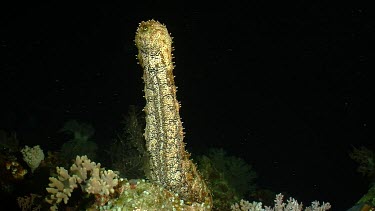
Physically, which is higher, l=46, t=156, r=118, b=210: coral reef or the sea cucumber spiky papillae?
the sea cucumber spiky papillae

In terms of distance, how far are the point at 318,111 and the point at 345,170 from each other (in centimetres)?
331

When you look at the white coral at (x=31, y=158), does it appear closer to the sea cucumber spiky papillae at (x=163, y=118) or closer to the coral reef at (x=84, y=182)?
the coral reef at (x=84, y=182)

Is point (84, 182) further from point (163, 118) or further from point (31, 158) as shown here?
point (31, 158)

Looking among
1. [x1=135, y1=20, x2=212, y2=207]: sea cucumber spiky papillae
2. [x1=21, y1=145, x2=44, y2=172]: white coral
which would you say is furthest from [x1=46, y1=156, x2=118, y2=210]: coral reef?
[x1=21, y1=145, x2=44, y2=172]: white coral

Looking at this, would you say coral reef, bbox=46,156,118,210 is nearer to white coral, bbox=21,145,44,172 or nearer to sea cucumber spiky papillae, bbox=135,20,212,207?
sea cucumber spiky papillae, bbox=135,20,212,207

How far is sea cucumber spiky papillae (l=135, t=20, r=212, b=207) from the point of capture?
2.94m

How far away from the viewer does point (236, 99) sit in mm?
17906

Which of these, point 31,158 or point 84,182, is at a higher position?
point 31,158

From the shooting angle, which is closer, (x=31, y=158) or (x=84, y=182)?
(x=84, y=182)

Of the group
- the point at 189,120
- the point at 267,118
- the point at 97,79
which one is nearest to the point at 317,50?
the point at 267,118

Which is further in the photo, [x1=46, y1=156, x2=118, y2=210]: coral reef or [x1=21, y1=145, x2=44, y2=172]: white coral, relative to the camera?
[x1=21, y1=145, x2=44, y2=172]: white coral

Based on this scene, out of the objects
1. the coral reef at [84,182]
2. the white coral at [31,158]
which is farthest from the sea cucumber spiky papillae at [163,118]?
the white coral at [31,158]

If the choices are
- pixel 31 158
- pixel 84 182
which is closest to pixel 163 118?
pixel 84 182

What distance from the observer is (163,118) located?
3.10 metres
